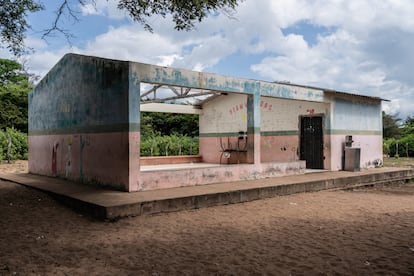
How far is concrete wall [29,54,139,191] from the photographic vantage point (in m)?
8.00

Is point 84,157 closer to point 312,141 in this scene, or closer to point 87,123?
point 87,123

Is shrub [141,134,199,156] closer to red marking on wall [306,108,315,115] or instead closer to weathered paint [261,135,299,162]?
weathered paint [261,135,299,162]

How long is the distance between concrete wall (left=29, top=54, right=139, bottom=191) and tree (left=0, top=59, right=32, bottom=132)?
1467 centimetres

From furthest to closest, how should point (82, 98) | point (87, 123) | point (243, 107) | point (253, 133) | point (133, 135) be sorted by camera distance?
1. point (243, 107)
2. point (253, 133)
3. point (82, 98)
4. point (87, 123)
5. point (133, 135)

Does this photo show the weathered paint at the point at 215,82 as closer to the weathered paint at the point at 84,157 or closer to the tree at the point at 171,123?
the weathered paint at the point at 84,157

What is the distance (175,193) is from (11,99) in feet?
74.8

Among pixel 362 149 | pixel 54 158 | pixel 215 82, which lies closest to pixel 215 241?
pixel 215 82

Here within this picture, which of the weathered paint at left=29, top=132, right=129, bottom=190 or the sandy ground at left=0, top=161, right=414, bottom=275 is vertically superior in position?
the weathered paint at left=29, top=132, right=129, bottom=190

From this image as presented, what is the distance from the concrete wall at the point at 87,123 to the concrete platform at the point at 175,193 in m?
0.53

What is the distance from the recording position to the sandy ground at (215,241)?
4.20 meters

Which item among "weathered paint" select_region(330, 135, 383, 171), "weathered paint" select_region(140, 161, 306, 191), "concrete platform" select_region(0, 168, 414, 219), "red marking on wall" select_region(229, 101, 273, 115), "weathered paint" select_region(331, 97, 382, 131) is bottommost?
"concrete platform" select_region(0, 168, 414, 219)

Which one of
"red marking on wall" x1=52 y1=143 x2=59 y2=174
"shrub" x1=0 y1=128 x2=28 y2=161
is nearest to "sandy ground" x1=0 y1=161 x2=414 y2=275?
"red marking on wall" x1=52 y1=143 x2=59 y2=174

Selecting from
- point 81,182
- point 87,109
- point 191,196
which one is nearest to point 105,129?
point 87,109

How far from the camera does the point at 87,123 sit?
31.1 ft
